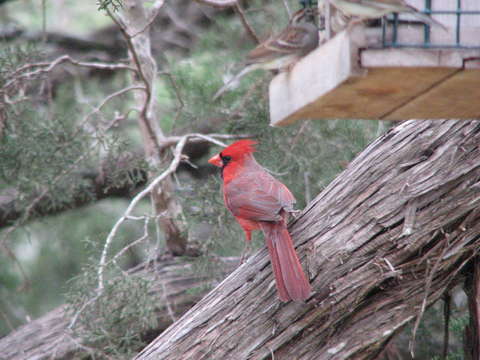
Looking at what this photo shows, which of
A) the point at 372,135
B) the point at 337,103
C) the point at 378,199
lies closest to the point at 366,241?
the point at 378,199

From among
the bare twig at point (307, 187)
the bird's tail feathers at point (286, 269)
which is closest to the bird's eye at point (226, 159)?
the bare twig at point (307, 187)

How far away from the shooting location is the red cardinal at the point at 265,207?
3.01 m

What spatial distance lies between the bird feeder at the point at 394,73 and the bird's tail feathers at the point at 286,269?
0.80 meters

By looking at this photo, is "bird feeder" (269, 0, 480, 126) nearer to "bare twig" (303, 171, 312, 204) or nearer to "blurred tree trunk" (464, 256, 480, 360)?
"blurred tree trunk" (464, 256, 480, 360)

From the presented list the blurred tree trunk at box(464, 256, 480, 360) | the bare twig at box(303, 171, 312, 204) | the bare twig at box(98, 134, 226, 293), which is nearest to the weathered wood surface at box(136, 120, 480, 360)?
the blurred tree trunk at box(464, 256, 480, 360)

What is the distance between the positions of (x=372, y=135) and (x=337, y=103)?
8.45 ft

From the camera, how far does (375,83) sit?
206 centimetres

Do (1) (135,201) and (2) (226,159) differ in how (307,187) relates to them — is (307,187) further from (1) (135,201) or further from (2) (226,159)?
(1) (135,201)

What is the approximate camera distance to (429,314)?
4633 millimetres

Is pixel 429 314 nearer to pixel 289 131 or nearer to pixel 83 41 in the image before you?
pixel 289 131

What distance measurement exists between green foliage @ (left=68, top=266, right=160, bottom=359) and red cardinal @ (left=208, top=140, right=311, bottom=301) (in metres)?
0.74

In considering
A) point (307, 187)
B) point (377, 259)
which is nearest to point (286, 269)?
point (377, 259)

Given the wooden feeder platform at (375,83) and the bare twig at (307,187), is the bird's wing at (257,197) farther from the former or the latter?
the wooden feeder platform at (375,83)

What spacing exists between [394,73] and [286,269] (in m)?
1.28
